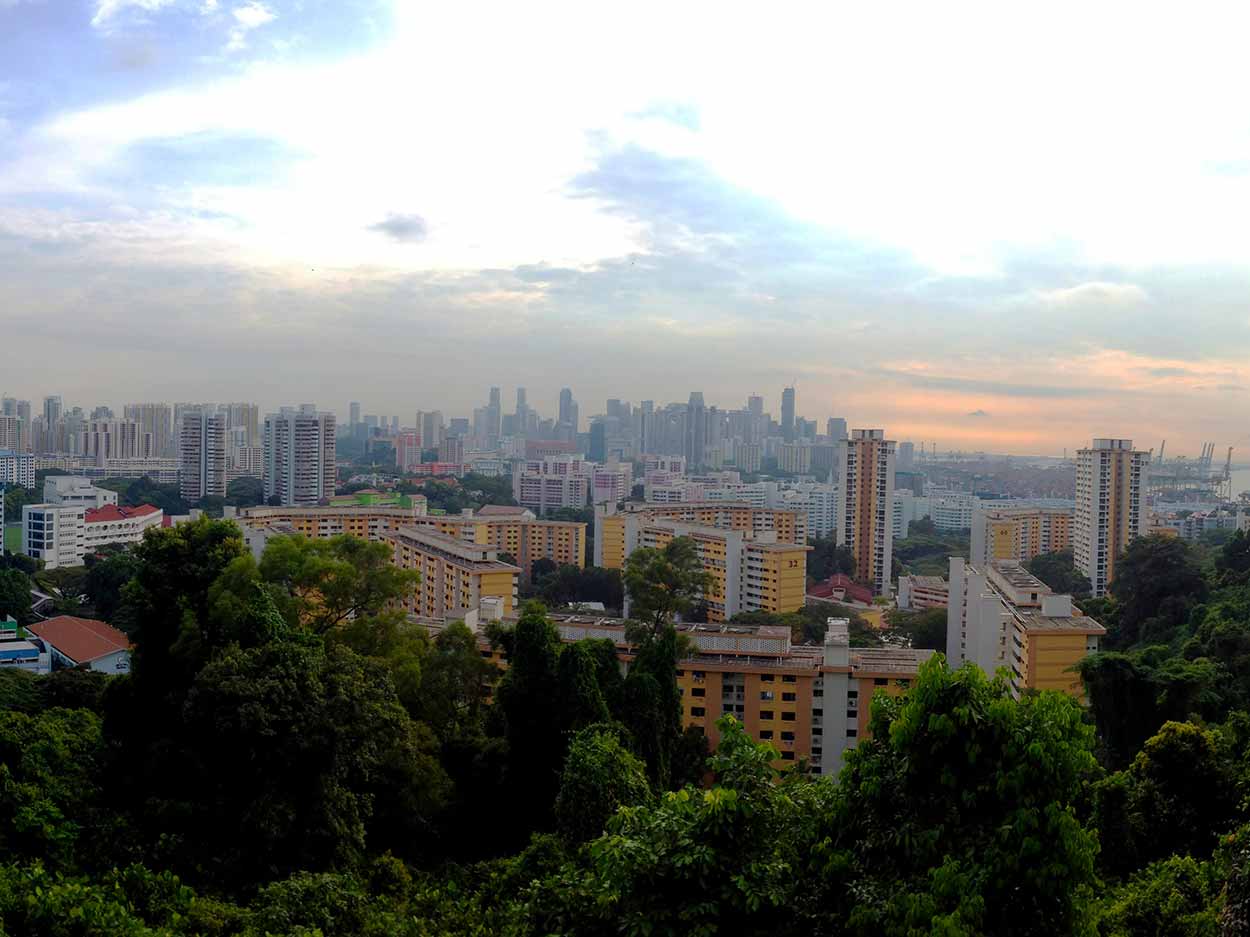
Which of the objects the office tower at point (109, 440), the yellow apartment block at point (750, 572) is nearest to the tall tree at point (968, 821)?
the yellow apartment block at point (750, 572)

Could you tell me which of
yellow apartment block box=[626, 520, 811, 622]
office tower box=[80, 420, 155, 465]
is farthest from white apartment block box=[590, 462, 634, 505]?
office tower box=[80, 420, 155, 465]

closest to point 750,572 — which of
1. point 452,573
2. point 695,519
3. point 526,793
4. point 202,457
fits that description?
point 452,573

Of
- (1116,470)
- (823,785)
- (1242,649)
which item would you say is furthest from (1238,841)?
(1116,470)

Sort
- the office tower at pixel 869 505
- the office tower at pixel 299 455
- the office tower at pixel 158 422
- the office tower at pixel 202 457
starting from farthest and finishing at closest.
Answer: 1. the office tower at pixel 158 422
2. the office tower at pixel 202 457
3. the office tower at pixel 299 455
4. the office tower at pixel 869 505

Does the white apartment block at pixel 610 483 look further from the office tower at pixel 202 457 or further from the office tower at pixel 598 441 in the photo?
the office tower at pixel 598 441

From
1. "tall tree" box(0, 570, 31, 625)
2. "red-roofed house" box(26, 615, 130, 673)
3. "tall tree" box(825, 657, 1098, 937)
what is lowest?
"red-roofed house" box(26, 615, 130, 673)

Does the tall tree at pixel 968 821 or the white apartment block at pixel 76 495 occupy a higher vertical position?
the tall tree at pixel 968 821

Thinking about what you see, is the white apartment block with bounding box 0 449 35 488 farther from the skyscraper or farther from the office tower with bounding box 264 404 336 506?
the skyscraper

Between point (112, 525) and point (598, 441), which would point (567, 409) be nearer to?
point (598, 441)
